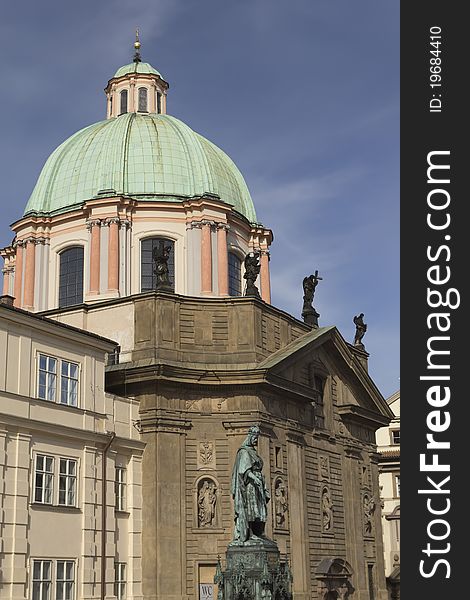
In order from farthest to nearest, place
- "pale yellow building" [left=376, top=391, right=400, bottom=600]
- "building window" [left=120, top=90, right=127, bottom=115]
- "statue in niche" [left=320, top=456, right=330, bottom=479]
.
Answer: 1. "pale yellow building" [left=376, top=391, right=400, bottom=600]
2. "building window" [left=120, top=90, right=127, bottom=115]
3. "statue in niche" [left=320, top=456, right=330, bottom=479]

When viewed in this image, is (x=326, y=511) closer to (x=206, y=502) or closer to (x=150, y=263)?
(x=206, y=502)

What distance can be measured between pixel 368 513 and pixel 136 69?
28103 mm

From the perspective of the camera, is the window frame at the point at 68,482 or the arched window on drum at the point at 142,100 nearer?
the window frame at the point at 68,482

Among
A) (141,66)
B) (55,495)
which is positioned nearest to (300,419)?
(55,495)

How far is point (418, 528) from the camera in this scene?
1520cm

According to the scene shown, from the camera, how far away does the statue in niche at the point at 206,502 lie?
127ft

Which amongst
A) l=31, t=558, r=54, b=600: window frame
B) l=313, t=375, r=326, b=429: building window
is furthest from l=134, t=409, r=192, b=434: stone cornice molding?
l=313, t=375, r=326, b=429: building window

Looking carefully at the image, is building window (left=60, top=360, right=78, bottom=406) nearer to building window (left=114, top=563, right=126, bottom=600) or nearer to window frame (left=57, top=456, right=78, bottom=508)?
window frame (left=57, top=456, right=78, bottom=508)

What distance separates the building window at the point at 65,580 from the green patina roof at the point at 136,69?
30982 mm

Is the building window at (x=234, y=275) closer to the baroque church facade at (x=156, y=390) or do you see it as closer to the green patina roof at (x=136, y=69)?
the baroque church facade at (x=156, y=390)

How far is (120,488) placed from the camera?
122ft

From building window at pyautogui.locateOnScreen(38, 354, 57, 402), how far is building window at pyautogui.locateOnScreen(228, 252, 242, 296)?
15447mm

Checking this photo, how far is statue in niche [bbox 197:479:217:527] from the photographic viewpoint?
127ft

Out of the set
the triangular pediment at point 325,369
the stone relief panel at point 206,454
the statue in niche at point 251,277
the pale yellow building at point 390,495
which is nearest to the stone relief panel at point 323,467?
the triangular pediment at point 325,369
